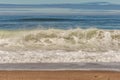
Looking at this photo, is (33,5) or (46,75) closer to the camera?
(46,75)

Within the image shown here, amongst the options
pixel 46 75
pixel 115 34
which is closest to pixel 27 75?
pixel 46 75

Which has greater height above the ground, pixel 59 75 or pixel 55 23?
pixel 59 75

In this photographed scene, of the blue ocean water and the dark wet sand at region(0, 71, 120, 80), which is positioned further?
the blue ocean water

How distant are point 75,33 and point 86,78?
8.98 metres

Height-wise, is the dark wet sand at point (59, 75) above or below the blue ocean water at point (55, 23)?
above

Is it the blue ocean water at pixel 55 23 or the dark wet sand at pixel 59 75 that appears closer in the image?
the dark wet sand at pixel 59 75

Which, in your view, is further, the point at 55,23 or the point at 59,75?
the point at 55,23

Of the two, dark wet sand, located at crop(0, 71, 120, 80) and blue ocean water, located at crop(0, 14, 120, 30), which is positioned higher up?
dark wet sand, located at crop(0, 71, 120, 80)

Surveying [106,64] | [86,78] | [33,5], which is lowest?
[33,5]

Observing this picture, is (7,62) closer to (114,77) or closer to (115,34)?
(114,77)

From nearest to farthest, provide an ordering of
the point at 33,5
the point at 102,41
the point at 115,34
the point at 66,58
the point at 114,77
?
1. the point at 114,77
2. the point at 66,58
3. the point at 102,41
4. the point at 115,34
5. the point at 33,5

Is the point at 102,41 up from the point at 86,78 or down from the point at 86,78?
down

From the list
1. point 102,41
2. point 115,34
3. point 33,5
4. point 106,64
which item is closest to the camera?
point 106,64

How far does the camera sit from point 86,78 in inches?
91.7
